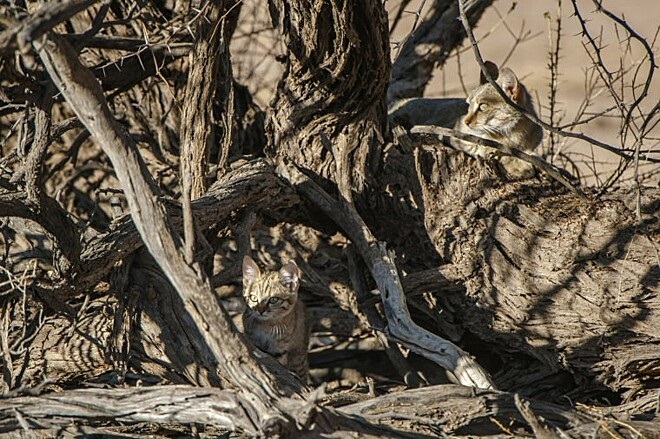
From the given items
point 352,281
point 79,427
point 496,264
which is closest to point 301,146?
point 352,281

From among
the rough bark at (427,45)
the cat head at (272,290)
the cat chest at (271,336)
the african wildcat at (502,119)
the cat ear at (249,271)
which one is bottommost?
the cat chest at (271,336)

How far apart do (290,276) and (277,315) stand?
276mm

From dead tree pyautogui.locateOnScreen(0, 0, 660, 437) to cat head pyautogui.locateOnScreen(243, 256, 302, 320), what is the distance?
0.55ft

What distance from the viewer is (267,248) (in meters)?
6.43

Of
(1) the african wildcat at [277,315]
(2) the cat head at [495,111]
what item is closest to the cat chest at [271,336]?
(1) the african wildcat at [277,315]

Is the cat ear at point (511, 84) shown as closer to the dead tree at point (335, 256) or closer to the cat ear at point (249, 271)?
the dead tree at point (335, 256)

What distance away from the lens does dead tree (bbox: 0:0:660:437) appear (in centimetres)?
446

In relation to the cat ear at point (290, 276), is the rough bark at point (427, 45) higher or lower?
higher

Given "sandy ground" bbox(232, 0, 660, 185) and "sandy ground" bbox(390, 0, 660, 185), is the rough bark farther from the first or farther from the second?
"sandy ground" bbox(390, 0, 660, 185)

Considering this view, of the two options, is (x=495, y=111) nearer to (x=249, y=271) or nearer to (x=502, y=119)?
(x=502, y=119)

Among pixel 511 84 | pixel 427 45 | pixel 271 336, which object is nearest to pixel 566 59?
pixel 427 45

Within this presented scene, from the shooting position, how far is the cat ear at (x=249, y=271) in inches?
222

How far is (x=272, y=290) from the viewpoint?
5754 mm

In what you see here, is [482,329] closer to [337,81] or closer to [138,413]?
[337,81]
